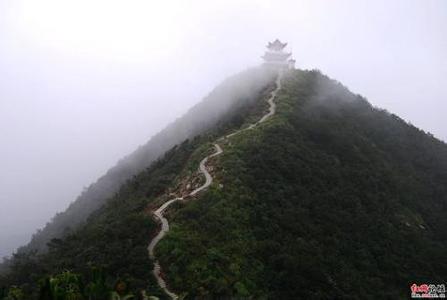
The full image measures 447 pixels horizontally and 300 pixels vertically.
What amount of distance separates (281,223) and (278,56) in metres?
55.2

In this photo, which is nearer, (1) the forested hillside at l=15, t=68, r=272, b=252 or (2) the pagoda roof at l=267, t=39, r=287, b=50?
(1) the forested hillside at l=15, t=68, r=272, b=252

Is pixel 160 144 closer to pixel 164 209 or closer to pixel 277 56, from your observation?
pixel 277 56

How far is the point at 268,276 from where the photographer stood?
30.8 metres

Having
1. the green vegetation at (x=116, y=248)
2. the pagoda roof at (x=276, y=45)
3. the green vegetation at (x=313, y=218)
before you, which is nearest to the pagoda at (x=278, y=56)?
the pagoda roof at (x=276, y=45)

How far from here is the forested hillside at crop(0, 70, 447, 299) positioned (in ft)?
100

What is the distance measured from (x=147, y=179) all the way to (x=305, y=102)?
21732 mm

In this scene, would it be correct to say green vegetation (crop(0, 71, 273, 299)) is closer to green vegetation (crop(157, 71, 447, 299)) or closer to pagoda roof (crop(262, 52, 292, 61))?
green vegetation (crop(157, 71, 447, 299))

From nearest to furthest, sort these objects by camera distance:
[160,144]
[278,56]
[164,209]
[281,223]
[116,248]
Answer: [116,248]
[281,223]
[164,209]
[160,144]
[278,56]

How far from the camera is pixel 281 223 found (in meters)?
36.3

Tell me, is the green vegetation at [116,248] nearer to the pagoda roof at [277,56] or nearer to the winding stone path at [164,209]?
the winding stone path at [164,209]

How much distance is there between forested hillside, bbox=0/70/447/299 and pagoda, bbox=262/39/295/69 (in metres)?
28.2

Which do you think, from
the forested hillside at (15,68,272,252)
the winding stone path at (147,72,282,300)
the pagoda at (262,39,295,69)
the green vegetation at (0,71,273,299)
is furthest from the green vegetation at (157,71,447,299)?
the pagoda at (262,39,295,69)

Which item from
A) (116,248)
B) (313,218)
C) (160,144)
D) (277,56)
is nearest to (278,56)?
(277,56)

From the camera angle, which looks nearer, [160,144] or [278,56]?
[160,144]
